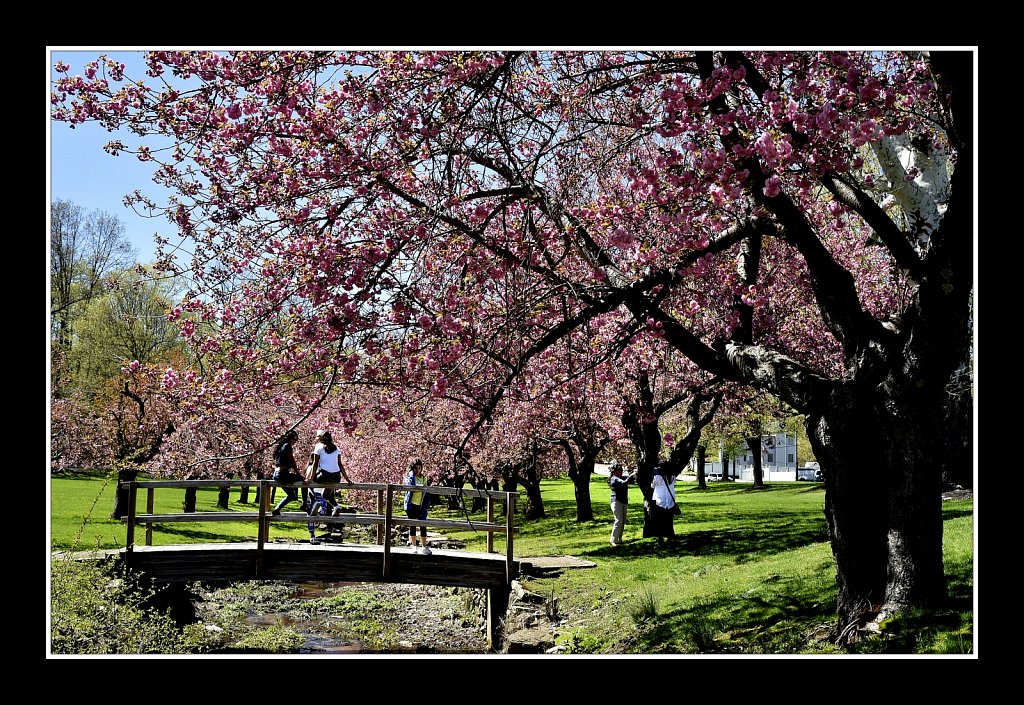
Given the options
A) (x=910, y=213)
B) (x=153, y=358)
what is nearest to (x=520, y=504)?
(x=153, y=358)

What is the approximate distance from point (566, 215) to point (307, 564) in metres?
7.80

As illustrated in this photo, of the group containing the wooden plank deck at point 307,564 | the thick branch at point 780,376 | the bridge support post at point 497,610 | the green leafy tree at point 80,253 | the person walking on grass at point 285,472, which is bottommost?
the bridge support post at point 497,610

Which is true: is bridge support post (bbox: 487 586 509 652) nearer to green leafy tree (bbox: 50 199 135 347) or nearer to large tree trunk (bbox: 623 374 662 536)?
Result: large tree trunk (bbox: 623 374 662 536)

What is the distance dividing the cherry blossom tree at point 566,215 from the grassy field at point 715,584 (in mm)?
654

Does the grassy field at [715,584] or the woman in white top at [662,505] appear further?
the woman in white top at [662,505]

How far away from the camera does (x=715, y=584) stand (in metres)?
11.9

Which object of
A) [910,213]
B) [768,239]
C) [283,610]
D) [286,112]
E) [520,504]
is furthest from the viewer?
[520,504]

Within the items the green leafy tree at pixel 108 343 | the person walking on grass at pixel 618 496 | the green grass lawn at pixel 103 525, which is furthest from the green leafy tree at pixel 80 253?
the person walking on grass at pixel 618 496

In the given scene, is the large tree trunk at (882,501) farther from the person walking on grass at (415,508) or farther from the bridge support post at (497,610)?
the person walking on grass at (415,508)

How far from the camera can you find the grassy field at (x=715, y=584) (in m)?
7.80

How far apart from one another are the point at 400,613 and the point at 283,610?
224 centimetres
